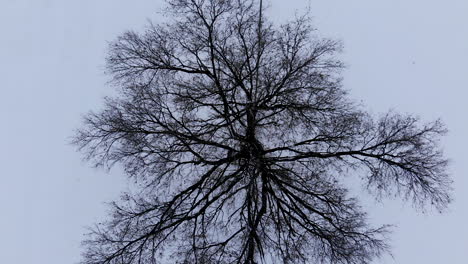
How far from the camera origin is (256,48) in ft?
41.4

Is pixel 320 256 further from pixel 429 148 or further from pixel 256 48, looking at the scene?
pixel 256 48

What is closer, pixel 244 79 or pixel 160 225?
pixel 160 225

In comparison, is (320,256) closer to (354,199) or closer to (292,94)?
(354,199)

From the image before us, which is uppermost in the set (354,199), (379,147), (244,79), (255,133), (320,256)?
(244,79)

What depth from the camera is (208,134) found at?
12602mm

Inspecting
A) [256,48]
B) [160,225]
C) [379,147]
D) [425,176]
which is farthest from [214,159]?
[425,176]

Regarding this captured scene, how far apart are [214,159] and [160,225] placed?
2.00 meters

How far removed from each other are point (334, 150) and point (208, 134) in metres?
3.04

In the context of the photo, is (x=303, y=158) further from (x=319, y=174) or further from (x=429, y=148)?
(x=429, y=148)

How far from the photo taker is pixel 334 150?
41.0ft

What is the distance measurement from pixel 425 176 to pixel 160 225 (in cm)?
627

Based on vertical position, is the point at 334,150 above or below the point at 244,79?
below

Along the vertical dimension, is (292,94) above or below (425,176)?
above

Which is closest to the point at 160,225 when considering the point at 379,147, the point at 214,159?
the point at 214,159
